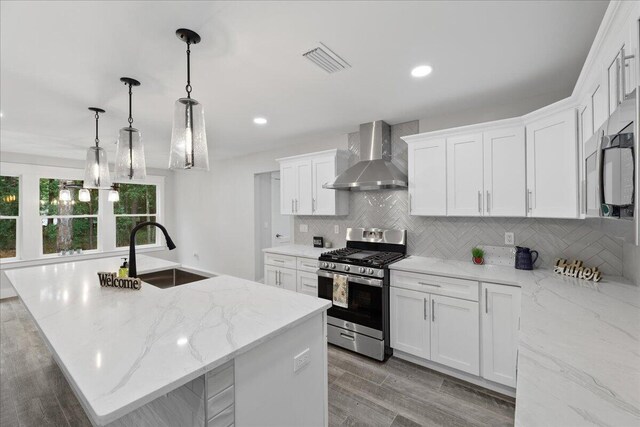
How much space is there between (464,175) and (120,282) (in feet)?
9.96

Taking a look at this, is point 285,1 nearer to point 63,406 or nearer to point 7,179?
point 63,406

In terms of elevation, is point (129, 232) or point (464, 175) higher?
point (464, 175)

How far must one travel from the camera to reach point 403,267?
277 centimetres

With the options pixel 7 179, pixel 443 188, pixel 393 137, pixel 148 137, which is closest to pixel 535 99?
pixel 443 188

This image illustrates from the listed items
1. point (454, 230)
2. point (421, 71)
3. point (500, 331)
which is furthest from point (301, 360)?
point (454, 230)

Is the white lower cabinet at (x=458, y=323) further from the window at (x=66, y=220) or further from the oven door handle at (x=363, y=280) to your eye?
the window at (x=66, y=220)

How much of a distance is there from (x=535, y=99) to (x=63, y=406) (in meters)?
4.89

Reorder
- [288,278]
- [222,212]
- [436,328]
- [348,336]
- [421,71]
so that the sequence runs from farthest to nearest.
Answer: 1. [222,212]
2. [288,278]
3. [348,336]
4. [436,328]
5. [421,71]

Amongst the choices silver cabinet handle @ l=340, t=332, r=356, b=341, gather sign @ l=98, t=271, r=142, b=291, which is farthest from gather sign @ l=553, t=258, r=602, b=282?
gather sign @ l=98, t=271, r=142, b=291

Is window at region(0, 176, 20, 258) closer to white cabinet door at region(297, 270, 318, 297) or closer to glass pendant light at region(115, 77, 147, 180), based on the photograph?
glass pendant light at region(115, 77, 147, 180)

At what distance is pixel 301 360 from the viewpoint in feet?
4.80

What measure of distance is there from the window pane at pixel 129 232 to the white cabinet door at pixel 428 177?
6.28m

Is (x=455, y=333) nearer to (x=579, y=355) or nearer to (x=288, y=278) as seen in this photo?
(x=579, y=355)

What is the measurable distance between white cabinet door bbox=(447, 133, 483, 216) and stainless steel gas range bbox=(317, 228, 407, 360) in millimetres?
791
